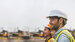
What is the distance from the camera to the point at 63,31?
79.1 inches

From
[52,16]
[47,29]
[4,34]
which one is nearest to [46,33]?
[47,29]

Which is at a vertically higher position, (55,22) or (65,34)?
(55,22)

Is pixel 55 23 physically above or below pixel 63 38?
above

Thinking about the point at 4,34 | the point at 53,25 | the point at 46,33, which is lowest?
the point at 4,34

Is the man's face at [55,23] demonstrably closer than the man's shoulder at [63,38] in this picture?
No

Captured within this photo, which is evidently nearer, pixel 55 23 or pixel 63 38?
pixel 63 38

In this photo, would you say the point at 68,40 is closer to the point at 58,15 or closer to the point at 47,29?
the point at 58,15

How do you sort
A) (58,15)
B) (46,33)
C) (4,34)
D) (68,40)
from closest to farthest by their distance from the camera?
1. (68,40)
2. (58,15)
3. (46,33)
4. (4,34)

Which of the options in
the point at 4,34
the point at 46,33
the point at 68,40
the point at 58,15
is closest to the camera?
the point at 68,40

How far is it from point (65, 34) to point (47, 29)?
118 inches

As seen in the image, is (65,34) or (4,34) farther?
(4,34)

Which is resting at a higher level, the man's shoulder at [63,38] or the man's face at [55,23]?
the man's face at [55,23]

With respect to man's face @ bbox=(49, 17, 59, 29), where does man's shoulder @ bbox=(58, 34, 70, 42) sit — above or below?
below

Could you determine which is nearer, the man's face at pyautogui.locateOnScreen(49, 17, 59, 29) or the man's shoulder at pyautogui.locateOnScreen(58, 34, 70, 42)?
the man's shoulder at pyautogui.locateOnScreen(58, 34, 70, 42)
